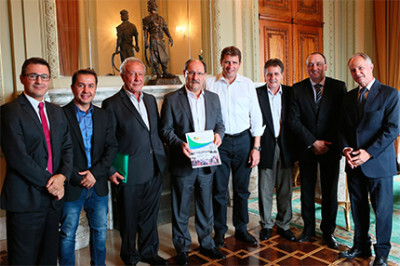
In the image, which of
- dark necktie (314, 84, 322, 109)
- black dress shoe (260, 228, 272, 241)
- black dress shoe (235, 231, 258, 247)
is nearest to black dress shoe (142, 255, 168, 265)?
black dress shoe (235, 231, 258, 247)

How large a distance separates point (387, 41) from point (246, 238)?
4680 millimetres

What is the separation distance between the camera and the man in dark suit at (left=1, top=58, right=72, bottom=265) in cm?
196

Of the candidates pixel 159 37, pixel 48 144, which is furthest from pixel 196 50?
pixel 48 144

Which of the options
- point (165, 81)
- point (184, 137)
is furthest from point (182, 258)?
point (165, 81)

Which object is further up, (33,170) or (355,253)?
(33,170)

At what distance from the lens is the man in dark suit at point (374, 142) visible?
8.39ft

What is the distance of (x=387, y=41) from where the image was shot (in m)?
6.09

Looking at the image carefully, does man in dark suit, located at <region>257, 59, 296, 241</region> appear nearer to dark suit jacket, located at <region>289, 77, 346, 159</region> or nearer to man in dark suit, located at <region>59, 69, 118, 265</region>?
dark suit jacket, located at <region>289, 77, 346, 159</region>

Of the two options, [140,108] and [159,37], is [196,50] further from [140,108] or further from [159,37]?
[140,108]

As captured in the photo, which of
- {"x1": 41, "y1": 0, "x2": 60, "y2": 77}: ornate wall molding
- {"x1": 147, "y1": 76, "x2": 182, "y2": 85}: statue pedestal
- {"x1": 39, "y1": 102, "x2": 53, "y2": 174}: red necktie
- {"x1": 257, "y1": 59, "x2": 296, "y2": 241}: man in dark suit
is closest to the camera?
{"x1": 39, "y1": 102, "x2": 53, "y2": 174}: red necktie

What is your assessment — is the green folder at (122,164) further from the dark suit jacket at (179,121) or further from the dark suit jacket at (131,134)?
the dark suit jacket at (179,121)

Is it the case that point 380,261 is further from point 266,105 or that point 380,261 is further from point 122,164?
point 122,164

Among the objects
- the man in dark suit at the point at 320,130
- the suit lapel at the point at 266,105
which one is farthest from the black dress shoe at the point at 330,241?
the suit lapel at the point at 266,105

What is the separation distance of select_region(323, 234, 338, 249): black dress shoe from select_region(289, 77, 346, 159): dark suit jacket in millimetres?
680
